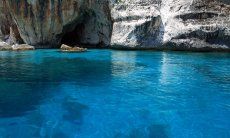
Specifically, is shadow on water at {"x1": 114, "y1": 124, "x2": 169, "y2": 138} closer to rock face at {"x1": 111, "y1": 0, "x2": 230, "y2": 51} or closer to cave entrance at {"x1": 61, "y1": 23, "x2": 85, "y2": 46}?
rock face at {"x1": 111, "y1": 0, "x2": 230, "y2": 51}

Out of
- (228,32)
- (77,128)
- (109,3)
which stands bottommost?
(77,128)

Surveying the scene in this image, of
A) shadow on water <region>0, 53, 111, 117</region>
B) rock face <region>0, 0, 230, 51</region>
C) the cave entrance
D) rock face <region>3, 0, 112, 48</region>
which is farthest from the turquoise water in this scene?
the cave entrance

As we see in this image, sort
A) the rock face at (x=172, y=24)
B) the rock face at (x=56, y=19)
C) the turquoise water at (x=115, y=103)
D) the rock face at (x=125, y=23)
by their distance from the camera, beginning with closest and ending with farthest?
the turquoise water at (x=115, y=103)
the rock face at (x=172, y=24)
the rock face at (x=125, y=23)
the rock face at (x=56, y=19)

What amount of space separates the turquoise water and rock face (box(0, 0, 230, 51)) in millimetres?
9612

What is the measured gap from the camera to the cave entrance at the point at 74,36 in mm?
33844

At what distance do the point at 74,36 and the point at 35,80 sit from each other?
2318 cm

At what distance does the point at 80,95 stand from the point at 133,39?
16.8m

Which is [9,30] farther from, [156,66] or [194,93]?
[194,93]

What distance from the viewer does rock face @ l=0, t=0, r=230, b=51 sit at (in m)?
24.1

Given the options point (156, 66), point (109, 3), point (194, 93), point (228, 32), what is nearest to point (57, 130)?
point (194, 93)

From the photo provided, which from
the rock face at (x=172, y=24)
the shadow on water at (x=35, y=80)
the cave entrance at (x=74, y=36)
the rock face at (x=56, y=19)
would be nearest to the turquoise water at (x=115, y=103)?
the shadow on water at (x=35, y=80)

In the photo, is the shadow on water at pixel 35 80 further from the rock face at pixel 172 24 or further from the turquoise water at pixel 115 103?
the rock face at pixel 172 24

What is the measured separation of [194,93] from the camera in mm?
10523

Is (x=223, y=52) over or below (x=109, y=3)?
below
